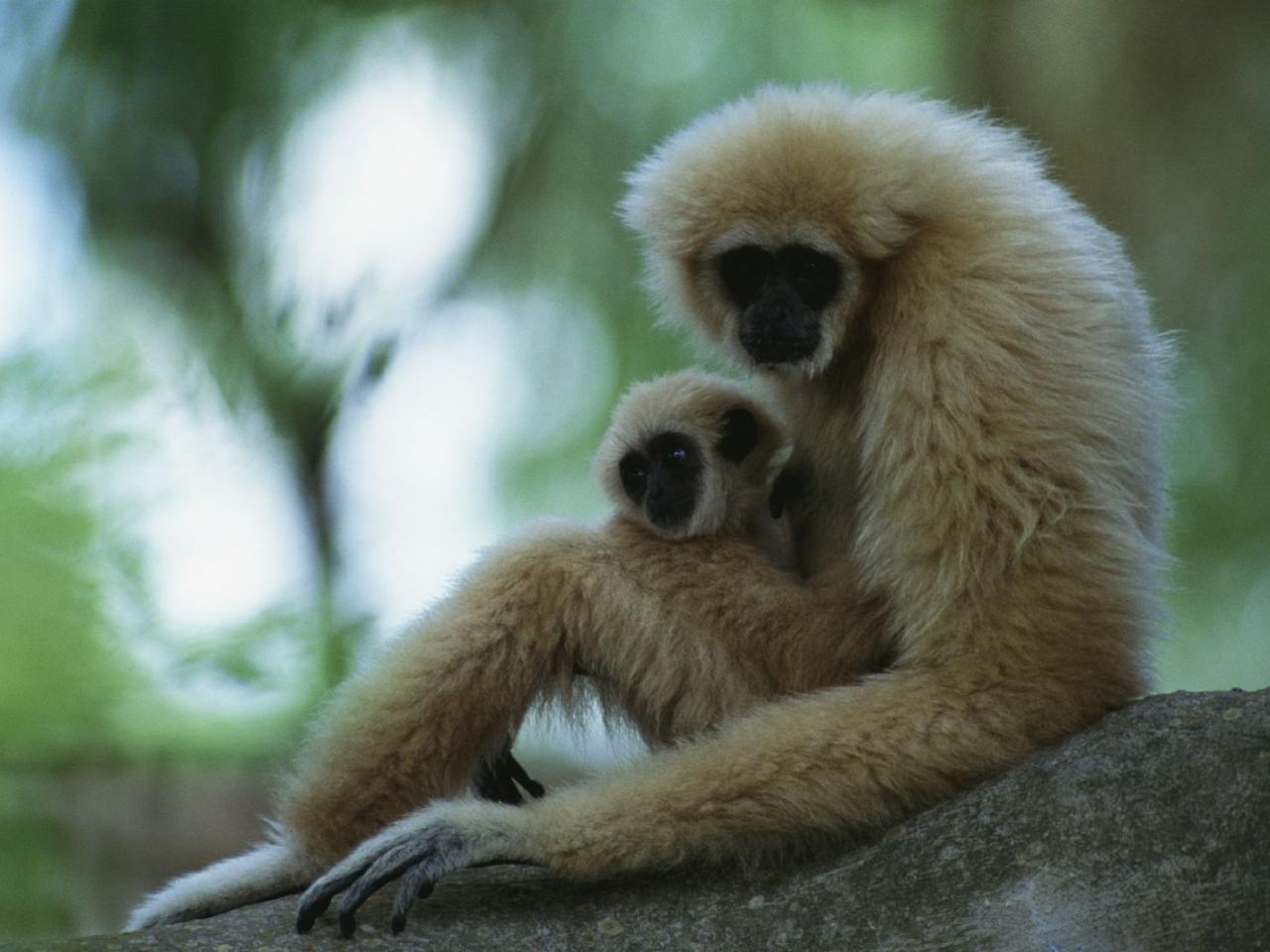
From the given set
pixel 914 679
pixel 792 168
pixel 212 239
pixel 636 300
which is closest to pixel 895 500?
pixel 914 679

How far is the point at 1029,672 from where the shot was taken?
12.8 ft

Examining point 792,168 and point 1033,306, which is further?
point 792,168

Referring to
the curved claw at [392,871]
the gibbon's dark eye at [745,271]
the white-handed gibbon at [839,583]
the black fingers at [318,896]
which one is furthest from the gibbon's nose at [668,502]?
the black fingers at [318,896]

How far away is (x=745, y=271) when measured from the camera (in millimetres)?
4715

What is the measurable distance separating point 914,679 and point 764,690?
0.54m

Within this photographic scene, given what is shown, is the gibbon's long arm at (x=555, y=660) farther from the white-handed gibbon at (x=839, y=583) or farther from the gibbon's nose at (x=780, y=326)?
the gibbon's nose at (x=780, y=326)

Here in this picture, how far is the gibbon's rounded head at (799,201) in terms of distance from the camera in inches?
171

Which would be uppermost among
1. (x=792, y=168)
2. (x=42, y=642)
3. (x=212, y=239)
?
(x=212, y=239)

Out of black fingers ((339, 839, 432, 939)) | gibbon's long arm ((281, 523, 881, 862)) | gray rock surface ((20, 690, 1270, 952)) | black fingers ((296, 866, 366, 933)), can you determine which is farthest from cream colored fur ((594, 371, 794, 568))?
black fingers ((296, 866, 366, 933))

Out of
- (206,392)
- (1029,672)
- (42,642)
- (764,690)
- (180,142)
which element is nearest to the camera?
(1029,672)

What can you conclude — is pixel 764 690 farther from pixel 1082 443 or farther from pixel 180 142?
pixel 180 142

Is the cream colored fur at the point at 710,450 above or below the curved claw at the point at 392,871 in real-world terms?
above

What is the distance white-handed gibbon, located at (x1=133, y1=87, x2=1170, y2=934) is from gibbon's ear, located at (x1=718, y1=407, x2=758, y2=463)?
1.24 feet

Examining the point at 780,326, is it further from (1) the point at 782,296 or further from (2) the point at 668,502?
(2) the point at 668,502
